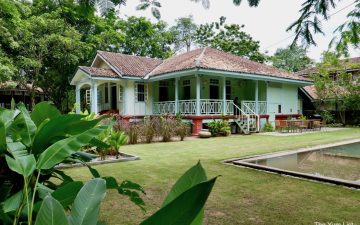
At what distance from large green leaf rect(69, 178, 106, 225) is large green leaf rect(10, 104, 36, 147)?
54cm

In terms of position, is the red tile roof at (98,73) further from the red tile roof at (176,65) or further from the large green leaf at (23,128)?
the large green leaf at (23,128)

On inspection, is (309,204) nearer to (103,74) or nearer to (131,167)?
(131,167)

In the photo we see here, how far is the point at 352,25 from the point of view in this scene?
417 centimetres

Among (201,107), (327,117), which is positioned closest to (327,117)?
(327,117)

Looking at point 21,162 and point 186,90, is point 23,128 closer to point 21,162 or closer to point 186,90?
point 21,162

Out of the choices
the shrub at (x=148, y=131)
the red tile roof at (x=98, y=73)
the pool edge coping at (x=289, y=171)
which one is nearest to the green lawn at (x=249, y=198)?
the pool edge coping at (x=289, y=171)

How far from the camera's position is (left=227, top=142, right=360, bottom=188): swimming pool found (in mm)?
6020

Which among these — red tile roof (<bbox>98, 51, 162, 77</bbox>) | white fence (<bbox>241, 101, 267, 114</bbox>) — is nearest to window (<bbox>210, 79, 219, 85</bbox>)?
white fence (<bbox>241, 101, 267, 114</bbox>)

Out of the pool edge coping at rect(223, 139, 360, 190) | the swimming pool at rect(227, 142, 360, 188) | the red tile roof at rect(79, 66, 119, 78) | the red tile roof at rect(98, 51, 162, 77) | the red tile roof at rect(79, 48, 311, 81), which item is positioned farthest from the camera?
the red tile roof at rect(98, 51, 162, 77)

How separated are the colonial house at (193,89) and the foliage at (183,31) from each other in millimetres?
17777

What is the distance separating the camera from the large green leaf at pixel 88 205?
69cm

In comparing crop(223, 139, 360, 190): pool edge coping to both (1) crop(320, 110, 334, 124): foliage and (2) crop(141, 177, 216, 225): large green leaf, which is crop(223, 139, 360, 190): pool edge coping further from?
(1) crop(320, 110, 334, 124): foliage

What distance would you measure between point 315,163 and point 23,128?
770 centimetres

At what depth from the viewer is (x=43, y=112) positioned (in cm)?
137
